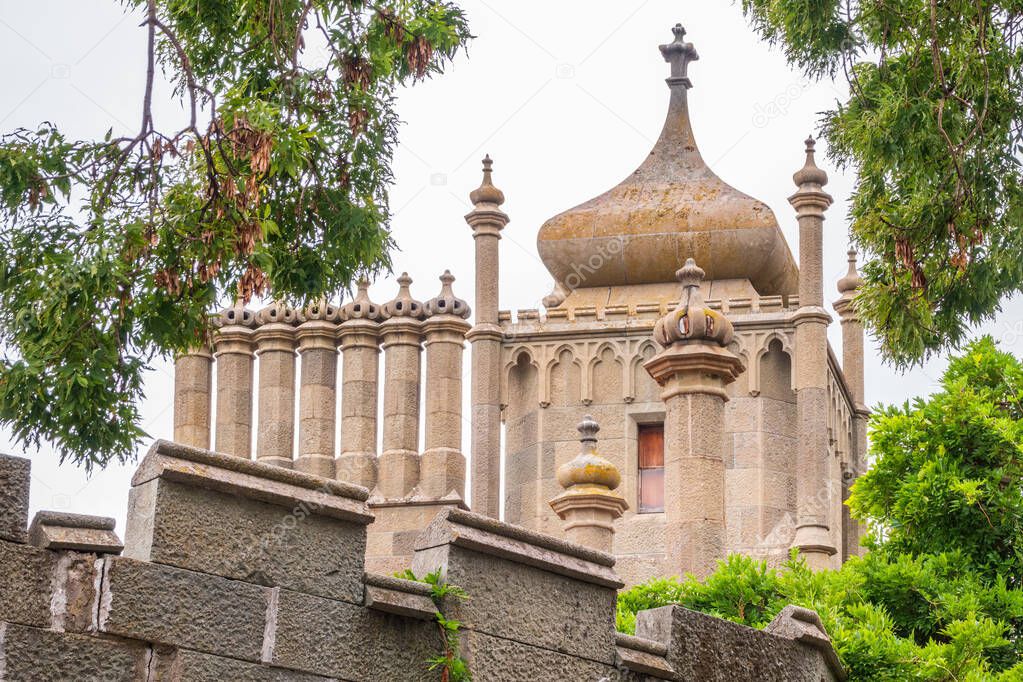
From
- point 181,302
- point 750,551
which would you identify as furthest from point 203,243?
point 750,551

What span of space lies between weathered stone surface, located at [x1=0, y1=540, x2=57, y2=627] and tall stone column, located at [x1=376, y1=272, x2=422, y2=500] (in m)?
23.6

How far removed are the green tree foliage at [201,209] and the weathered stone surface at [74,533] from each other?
15.6 feet

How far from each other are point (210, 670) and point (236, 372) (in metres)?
24.6

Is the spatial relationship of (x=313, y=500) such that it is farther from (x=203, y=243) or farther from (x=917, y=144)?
(x=917, y=144)

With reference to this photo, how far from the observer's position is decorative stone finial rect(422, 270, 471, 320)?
1261 inches

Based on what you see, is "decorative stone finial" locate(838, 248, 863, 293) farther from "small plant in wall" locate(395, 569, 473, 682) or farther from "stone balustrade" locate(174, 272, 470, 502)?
"small plant in wall" locate(395, 569, 473, 682)

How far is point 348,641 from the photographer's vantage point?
9.45 m

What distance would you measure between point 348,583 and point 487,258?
2181 cm

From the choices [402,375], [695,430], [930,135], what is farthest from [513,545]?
[402,375]

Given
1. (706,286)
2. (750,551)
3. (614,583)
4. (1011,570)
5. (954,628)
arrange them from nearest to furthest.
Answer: (614,583)
(954,628)
(1011,570)
(750,551)
(706,286)

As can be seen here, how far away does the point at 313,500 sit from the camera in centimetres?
934

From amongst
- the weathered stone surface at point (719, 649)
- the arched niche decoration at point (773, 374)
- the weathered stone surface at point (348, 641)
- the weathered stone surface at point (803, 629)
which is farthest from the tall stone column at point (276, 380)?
the weathered stone surface at point (348, 641)

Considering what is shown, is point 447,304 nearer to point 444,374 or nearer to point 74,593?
point 444,374

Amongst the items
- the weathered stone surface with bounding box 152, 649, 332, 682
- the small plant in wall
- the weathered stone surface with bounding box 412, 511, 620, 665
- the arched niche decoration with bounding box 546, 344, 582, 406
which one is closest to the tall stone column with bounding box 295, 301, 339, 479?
the arched niche decoration with bounding box 546, 344, 582, 406
